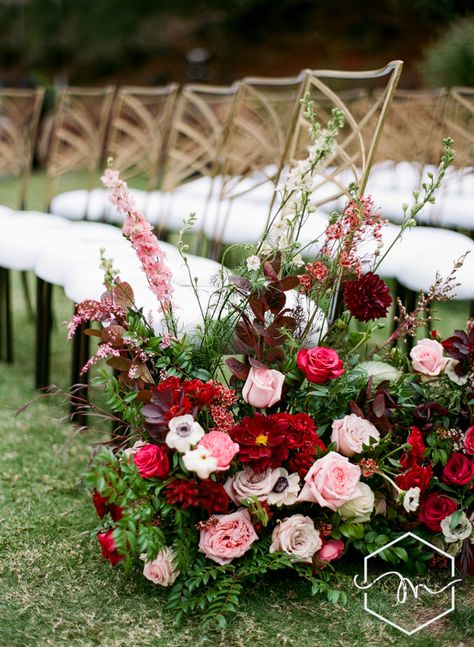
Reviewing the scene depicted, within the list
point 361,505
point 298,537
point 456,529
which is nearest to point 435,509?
point 456,529

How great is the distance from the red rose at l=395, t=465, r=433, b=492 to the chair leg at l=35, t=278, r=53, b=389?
132 cm

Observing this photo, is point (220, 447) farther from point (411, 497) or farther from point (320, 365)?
point (411, 497)

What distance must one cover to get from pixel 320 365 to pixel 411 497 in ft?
0.98

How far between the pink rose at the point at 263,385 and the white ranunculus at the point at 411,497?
297mm

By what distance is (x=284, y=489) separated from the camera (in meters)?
1.44

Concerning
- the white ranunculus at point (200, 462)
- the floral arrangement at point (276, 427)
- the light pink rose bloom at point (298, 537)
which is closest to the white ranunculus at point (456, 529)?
the floral arrangement at point (276, 427)

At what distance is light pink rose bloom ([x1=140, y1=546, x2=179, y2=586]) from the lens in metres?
1.37

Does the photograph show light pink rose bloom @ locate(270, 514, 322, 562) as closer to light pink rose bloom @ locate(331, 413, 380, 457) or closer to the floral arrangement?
the floral arrangement

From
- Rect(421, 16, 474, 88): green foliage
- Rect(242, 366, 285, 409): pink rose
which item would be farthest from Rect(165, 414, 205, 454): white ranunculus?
Rect(421, 16, 474, 88): green foliage

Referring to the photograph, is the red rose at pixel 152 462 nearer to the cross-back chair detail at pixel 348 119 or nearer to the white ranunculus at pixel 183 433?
the white ranunculus at pixel 183 433

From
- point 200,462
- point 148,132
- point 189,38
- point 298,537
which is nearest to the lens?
point 200,462

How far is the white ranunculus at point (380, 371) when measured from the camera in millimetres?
1599

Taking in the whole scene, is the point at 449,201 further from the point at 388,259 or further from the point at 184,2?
the point at 184,2

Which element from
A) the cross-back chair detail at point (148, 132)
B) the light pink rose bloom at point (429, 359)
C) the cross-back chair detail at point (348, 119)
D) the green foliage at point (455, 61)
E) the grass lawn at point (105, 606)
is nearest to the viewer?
the grass lawn at point (105, 606)
